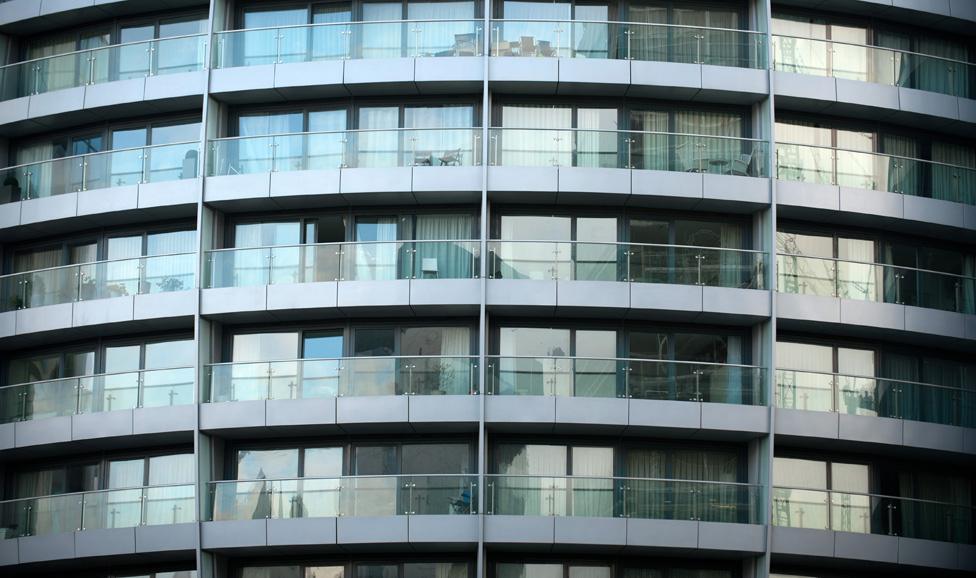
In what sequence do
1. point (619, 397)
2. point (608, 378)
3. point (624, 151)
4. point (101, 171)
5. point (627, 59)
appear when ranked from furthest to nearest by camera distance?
1. point (101, 171)
2. point (627, 59)
3. point (624, 151)
4. point (608, 378)
5. point (619, 397)

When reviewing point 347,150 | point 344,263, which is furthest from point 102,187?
point 344,263

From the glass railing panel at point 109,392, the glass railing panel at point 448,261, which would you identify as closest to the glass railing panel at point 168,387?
the glass railing panel at point 109,392

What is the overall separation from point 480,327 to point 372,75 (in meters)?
6.28

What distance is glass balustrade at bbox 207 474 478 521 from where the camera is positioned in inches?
1357

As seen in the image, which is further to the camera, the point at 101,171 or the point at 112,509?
the point at 101,171

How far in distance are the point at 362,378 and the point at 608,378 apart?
526cm

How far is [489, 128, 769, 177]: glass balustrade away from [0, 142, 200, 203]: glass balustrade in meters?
7.18

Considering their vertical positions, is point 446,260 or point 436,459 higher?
point 446,260

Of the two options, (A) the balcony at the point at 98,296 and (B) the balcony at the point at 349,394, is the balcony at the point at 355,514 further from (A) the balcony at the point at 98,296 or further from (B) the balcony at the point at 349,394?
(A) the balcony at the point at 98,296

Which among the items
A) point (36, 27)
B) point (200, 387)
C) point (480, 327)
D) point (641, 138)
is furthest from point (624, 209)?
point (36, 27)

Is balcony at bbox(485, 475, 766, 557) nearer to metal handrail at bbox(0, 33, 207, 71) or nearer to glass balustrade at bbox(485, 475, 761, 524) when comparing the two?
glass balustrade at bbox(485, 475, 761, 524)

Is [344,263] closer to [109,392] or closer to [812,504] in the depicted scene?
[109,392]

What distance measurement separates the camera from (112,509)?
35.7 metres

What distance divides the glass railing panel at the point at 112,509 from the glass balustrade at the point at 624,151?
35.0 feet
